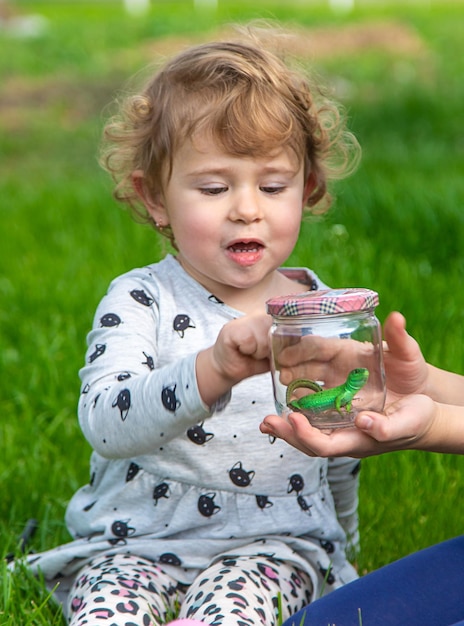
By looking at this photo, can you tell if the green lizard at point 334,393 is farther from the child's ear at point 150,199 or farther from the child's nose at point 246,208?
the child's ear at point 150,199

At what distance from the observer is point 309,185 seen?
7.52 feet

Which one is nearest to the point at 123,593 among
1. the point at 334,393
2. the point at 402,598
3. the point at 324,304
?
the point at 402,598

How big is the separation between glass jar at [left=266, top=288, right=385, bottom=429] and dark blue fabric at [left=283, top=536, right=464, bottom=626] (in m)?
0.39

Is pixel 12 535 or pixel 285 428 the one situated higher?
pixel 285 428

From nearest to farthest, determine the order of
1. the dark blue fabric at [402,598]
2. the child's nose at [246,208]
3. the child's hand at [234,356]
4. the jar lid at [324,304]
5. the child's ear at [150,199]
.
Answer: the jar lid at [324,304] < the child's hand at [234,356] < the dark blue fabric at [402,598] < the child's nose at [246,208] < the child's ear at [150,199]

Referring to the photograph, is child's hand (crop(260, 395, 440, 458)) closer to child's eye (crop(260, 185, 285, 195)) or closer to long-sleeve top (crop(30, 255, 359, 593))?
long-sleeve top (crop(30, 255, 359, 593))

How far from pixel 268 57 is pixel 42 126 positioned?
313 inches

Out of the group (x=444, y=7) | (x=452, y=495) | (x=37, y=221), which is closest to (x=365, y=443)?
(x=452, y=495)

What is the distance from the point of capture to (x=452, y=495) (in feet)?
8.32

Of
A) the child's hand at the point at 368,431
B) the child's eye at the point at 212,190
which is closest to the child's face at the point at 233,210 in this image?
the child's eye at the point at 212,190

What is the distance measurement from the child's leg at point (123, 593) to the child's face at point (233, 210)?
0.57 metres

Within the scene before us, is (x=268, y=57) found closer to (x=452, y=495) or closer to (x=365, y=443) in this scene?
(x=365, y=443)

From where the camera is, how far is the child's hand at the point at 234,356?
5.32ft

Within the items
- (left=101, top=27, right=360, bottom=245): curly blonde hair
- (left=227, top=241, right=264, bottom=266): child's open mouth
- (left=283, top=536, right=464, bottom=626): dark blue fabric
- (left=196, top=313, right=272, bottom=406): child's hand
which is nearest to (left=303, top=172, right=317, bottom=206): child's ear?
(left=101, top=27, right=360, bottom=245): curly blonde hair
